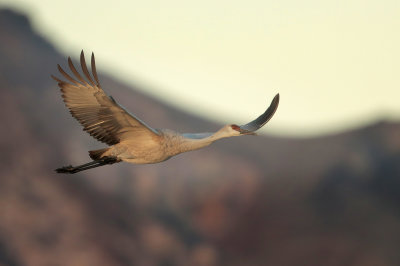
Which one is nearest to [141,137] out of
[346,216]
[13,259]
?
[13,259]

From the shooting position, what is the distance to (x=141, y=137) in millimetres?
13594

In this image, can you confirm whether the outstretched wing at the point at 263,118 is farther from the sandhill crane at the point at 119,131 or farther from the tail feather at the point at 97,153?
the tail feather at the point at 97,153

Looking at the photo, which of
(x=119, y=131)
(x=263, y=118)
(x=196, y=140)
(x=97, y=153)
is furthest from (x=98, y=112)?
(x=263, y=118)

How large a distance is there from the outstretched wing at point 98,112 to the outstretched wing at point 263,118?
2.25 meters

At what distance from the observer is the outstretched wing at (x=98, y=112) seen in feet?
43.9

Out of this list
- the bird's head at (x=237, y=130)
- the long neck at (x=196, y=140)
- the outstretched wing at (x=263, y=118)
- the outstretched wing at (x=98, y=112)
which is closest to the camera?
the outstretched wing at (x=98, y=112)

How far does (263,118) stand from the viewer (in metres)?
15.1

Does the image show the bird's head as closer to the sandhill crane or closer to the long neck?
the sandhill crane

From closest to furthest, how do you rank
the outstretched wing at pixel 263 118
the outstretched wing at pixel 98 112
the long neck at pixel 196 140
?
the outstretched wing at pixel 98 112 < the long neck at pixel 196 140 < the outstretched wing at pixel 263 118

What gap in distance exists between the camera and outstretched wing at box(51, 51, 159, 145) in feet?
43.9

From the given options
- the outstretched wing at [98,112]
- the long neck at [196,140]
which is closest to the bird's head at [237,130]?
the long neck at [196,140]

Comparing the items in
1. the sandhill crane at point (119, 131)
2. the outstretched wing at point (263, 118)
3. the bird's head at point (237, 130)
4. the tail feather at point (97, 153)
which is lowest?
the tail feather at point (97, 153)

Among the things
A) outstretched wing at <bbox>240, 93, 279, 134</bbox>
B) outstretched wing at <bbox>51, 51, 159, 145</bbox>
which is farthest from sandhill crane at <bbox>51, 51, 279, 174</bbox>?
outstretched wing at <bbox>240, 93, 279, 134</bbox>

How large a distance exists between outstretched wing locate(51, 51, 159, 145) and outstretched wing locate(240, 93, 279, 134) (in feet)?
7.39
